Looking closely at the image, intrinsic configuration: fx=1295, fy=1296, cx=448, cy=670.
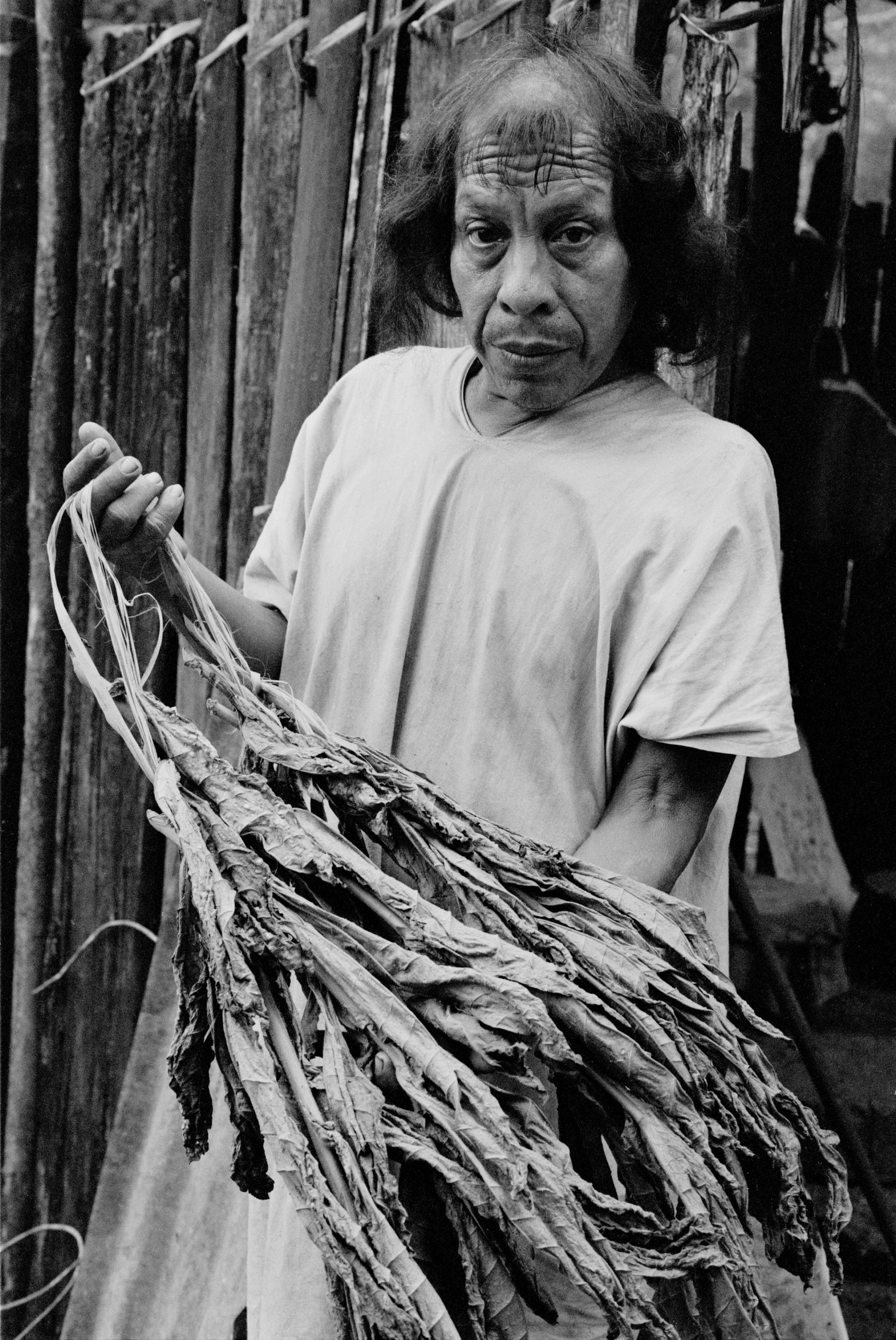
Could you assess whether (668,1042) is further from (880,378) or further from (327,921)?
(880,378)

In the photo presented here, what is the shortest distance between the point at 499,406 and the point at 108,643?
4.11 feet

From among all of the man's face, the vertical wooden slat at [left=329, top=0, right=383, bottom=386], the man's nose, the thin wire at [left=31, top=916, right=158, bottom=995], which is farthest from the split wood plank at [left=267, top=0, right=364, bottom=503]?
the thin wire at [left=31, top=916, right=158, bottom=995]

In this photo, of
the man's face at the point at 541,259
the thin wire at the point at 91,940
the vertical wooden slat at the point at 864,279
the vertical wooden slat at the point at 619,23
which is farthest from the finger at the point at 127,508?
the vertical wooden slat at the point at 864,279

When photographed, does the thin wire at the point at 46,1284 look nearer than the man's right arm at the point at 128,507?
No

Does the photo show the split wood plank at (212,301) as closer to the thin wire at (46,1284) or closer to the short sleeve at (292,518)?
the short sleeve at (292,518)

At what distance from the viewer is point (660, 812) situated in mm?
1587

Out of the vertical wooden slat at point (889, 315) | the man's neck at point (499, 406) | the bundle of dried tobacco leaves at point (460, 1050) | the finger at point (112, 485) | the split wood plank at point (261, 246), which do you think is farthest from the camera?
the vertical wooden slat at point (889, 315)

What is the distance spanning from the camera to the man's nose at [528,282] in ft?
5.14

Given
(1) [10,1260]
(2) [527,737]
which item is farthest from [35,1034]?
(2) [527,737]

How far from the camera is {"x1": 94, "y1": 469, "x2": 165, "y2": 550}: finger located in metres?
1.51

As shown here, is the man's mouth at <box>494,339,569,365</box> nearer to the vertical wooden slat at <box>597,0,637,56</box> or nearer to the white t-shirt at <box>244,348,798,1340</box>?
the white t-shirt at <box>244,348,798,1340</box>

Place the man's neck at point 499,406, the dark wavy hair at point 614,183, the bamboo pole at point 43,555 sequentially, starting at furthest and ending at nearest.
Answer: the bamboo pole at point 43,555 → the man's neck at point 499,406 → the dark wavy hair at point 614,183

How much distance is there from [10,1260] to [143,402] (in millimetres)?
1957

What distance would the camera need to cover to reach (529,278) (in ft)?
5.14
